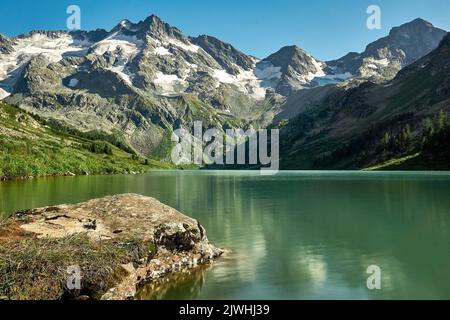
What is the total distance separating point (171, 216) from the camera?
28422 millimetres

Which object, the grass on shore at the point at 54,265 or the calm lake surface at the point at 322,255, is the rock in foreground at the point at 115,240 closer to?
the grass on shore at the point at 54,265

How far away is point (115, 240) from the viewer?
22.7 m

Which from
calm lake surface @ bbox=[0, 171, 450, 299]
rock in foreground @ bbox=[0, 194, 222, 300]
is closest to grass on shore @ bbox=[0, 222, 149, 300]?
rock in foreground @ bbox=[0, 194, 222, 300]

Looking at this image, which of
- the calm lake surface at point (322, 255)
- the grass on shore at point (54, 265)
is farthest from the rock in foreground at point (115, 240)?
the calm lake surface at point (322, 255)

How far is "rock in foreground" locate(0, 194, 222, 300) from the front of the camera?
18.2 meters

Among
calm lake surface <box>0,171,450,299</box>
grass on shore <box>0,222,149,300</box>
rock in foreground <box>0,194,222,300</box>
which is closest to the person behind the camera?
grass on shore <box>0,222,149,300</box>

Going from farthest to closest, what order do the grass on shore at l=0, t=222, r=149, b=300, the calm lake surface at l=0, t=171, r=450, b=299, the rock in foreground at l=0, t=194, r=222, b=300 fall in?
the calm lake surface at l=0, t=171, r=450, b=299 < the rock in foreground at l=0, t=194, r=222, b=300 < the grass on shore at l=0, t=222, r=149, b=300

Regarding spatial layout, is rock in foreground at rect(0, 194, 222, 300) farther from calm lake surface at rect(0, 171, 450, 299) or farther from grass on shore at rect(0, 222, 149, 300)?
calm lake surface at rect(0, 171, 450, 299)

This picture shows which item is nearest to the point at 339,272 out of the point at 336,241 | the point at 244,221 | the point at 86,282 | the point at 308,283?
the point at 308,283

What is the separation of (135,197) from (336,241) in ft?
→ 56.3

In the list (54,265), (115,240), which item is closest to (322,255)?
(115,240)

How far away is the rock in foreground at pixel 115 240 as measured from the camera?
18250 mm
